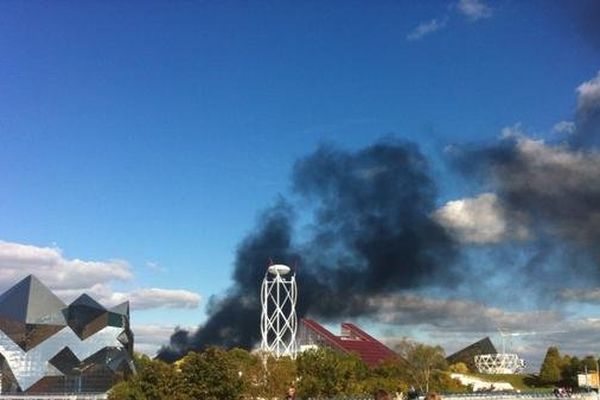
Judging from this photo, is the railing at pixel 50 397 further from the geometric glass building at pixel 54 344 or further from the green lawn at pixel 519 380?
the green lawn at pixel 519 380

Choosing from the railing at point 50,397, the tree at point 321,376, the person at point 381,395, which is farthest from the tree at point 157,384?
the person at point 381,395

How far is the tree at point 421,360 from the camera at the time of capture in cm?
10119

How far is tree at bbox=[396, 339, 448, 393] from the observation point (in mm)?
101188

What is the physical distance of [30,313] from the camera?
324 ft

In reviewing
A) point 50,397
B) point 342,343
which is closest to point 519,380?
point 342,343

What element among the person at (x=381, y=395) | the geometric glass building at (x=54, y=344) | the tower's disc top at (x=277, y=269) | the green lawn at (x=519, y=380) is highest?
the tower's disc top at (x=277, y=269)

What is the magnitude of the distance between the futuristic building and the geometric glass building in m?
61.2

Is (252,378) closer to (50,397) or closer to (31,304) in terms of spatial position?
(50,397)

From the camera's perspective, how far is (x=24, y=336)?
98062 mm

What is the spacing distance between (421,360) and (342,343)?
63565 millimetres

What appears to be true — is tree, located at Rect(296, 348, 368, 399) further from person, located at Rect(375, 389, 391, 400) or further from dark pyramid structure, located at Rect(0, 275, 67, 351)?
person, located at Rect(375, 389, 391, 400)

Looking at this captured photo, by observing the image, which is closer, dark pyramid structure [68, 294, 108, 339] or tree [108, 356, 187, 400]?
tree [108, 356, 187, 400]

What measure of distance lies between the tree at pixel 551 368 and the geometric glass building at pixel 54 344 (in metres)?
86.2

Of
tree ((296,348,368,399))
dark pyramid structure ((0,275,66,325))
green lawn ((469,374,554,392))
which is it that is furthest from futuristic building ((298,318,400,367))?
tree ((296,348,368,399))
